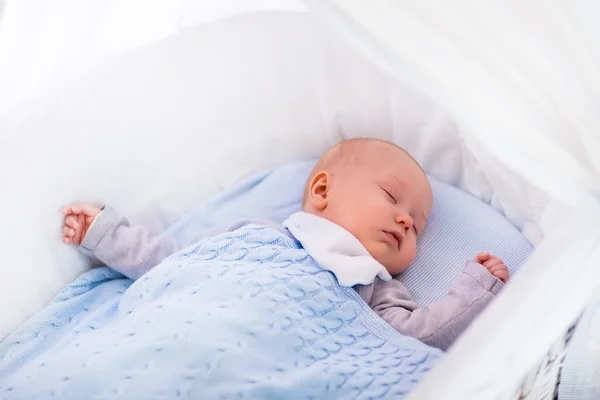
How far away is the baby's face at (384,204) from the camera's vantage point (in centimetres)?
123

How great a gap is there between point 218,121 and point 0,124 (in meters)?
0.46

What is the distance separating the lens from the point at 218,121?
1500 millimetres

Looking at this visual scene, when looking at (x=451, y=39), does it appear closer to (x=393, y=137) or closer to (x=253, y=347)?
(x=253, y=347)

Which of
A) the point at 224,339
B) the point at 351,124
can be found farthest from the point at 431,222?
the point at 224,339

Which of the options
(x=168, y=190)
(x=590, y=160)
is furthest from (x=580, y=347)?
(x=168, y=190)

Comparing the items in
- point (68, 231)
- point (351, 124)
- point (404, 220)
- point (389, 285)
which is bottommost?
point (68, 231)

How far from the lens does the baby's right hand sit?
1.27m

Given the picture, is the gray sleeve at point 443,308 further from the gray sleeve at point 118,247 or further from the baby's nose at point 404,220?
the gray sleeve at point 118,247

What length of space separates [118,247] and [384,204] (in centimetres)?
51

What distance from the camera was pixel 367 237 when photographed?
1231 mm

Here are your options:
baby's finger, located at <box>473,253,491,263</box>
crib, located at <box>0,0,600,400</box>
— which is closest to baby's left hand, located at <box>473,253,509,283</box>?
baby's finger, located at <box>473,253,491,263</box>

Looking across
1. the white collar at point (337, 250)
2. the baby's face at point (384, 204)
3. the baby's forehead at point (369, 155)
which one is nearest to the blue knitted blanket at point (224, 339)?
the white collar at point (337, 250)

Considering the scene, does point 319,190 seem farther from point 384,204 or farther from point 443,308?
point 443,308

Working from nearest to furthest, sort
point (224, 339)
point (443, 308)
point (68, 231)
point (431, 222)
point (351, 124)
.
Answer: point (224, 339)
point (443, 308)
point (68, 231)
point (431, 222)
point (351, 124)
